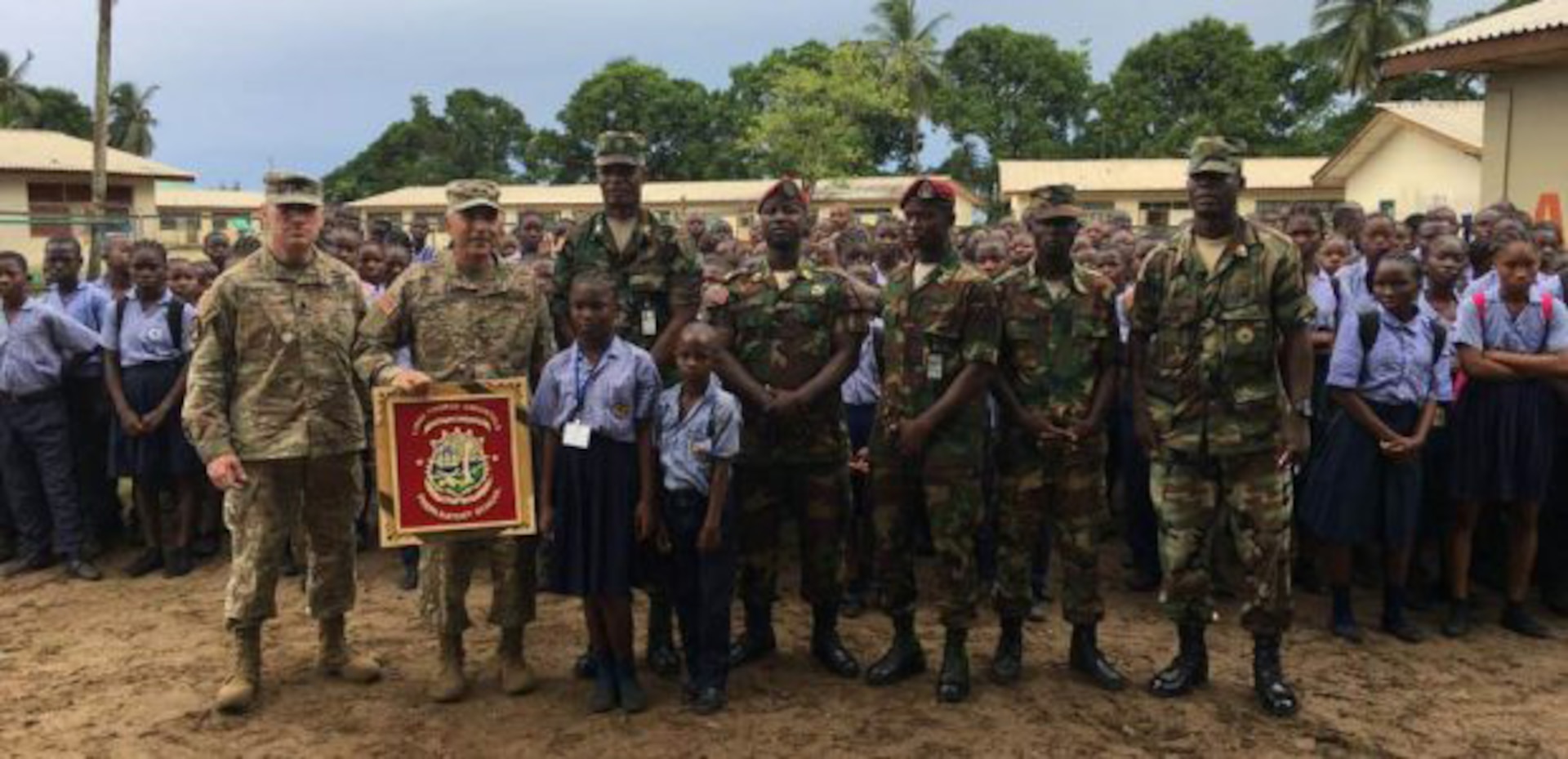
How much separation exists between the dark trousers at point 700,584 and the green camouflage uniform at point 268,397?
1.55m

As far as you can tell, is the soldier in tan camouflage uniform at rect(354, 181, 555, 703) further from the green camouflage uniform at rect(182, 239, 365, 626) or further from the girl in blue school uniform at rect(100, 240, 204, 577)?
the girl in blue school uniform at rect(100, 240, 204, 577)

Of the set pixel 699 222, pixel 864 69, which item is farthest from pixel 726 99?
pixel 699 222

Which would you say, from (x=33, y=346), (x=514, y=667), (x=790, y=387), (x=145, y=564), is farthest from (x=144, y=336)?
(x=790, y=387)

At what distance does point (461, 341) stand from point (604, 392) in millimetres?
707

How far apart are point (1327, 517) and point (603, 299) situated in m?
3.83

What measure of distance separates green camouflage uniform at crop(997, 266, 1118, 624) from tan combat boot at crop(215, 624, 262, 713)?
129 inches

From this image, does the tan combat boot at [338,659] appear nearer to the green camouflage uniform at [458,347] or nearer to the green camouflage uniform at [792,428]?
the green camouflage uniform at [458,347]

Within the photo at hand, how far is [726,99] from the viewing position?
63750 millimetres

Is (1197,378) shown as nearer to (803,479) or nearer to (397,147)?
(803,479)

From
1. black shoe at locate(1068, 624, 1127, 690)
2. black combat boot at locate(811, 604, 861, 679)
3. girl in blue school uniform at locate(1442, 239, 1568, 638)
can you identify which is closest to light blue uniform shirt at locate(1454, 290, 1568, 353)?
girl in blue school uniform at locate(1442, 239, 1568, 638)

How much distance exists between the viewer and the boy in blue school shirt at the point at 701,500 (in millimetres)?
4492

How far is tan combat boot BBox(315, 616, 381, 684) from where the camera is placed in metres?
5.03

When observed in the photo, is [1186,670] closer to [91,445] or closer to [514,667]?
[514,667]

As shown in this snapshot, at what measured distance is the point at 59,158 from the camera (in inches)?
1308
